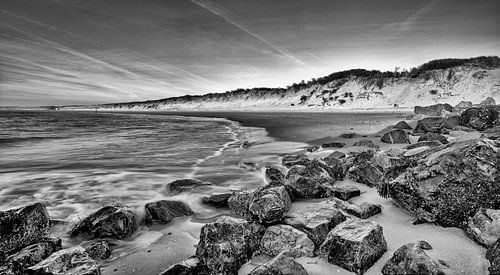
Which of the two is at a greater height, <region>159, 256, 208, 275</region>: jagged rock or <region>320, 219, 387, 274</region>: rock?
<region>320, 219, 387, 274</region>: rock

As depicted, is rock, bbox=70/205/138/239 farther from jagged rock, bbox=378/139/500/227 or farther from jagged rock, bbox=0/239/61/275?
jagged rock, bbox=378/139/500/227

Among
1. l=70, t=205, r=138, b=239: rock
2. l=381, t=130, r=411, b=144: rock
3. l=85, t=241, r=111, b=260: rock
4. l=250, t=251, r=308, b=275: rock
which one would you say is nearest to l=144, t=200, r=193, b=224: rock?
l=70, t=205, r=138, b=239: rock

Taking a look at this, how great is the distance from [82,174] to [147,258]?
17.3ft

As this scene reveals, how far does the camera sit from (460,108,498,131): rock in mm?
8594

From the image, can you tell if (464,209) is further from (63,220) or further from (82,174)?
(82,174)

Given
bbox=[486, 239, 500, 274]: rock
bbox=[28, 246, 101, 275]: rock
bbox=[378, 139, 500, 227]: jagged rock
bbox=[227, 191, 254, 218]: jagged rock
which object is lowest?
bbox=[227, 191, 254, 218]: jagged rock

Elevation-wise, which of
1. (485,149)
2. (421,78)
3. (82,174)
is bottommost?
(82,174)

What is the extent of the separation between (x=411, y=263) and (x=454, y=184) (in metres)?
1.30

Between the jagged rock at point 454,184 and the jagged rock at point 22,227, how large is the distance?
4094mm

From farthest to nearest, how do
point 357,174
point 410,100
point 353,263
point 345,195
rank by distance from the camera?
point 410,100, point 357,174, point 345,195, point 353,263

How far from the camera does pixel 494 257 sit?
1.98m

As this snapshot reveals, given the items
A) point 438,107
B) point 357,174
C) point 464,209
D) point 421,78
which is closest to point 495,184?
point 464,209

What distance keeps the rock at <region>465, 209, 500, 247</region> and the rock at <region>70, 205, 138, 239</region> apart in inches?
142

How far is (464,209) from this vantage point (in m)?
2.67
